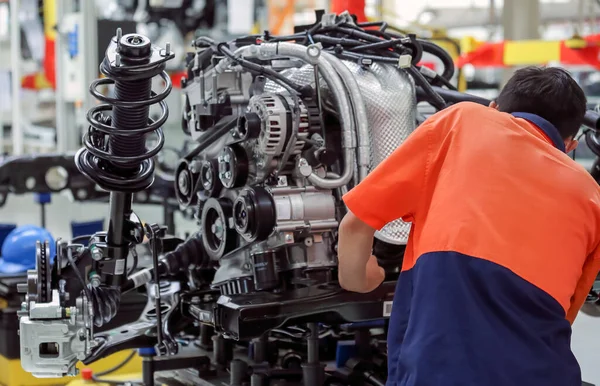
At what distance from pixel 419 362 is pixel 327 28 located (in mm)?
2002

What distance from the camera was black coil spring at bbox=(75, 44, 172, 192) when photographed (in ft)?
9.63

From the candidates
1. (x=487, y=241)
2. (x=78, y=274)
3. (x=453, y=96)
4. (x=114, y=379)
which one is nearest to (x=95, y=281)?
(x=78, y=274)

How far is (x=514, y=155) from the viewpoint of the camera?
84.2 inches

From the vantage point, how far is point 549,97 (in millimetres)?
2258

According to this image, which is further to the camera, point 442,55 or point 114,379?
point 114,379

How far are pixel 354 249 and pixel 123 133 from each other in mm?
1068

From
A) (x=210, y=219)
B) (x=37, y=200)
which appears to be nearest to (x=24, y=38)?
(x=37, y=200)

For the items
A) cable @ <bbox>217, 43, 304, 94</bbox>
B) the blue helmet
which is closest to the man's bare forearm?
cable @ <bbox>217, 43, 304, 94</bbox>

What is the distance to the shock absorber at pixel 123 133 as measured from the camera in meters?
2.91

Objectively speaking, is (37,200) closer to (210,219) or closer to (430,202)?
(210,219)

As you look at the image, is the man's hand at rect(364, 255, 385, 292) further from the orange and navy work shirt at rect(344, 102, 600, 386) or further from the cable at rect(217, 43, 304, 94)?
the cable at rect(217, 43, 304, 94)

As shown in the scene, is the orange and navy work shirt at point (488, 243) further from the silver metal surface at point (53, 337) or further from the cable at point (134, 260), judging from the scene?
the cable at point (134, 260)

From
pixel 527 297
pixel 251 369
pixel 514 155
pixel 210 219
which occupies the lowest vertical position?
pixel 251 369

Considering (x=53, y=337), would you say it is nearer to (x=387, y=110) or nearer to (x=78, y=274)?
(x=78, y=274)
